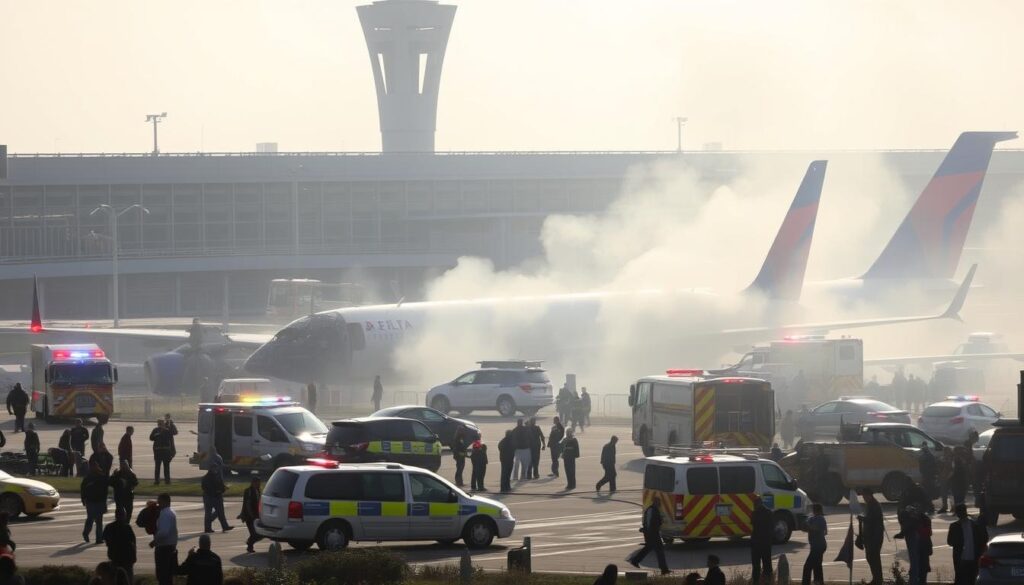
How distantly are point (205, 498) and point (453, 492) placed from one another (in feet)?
18.3

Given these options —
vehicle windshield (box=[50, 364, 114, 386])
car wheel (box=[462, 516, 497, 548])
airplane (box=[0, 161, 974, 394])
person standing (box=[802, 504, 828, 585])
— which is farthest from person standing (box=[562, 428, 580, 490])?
airplane (box=[0, 161, 974, 394])

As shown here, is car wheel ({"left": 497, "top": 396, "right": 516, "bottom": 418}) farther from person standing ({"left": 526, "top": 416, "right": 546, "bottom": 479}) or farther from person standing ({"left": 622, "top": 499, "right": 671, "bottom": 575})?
person standing ({"left": 622, "top": 499, "right": 671, "bottom": 575})

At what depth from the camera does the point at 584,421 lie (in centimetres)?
5297

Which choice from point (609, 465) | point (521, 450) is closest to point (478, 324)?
point (521, 450)

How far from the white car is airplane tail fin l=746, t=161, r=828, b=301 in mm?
25670

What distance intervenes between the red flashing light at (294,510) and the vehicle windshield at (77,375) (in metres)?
29.6

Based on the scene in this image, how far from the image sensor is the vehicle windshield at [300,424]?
37.6m

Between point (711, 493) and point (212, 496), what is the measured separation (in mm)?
9893

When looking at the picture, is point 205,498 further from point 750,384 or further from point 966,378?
point 966,378

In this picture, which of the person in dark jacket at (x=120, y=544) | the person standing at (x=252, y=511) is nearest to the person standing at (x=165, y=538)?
the person in dark jacket at (x=120, y=544)

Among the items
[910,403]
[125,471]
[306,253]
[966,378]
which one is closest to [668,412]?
[125,471]

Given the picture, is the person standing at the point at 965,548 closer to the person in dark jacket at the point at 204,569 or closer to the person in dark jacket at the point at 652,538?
the person in dark jacket at the point at 652,538

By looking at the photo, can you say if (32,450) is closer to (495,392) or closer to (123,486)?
(123,486)

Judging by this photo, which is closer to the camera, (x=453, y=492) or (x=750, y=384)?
(x=453, y=492)
